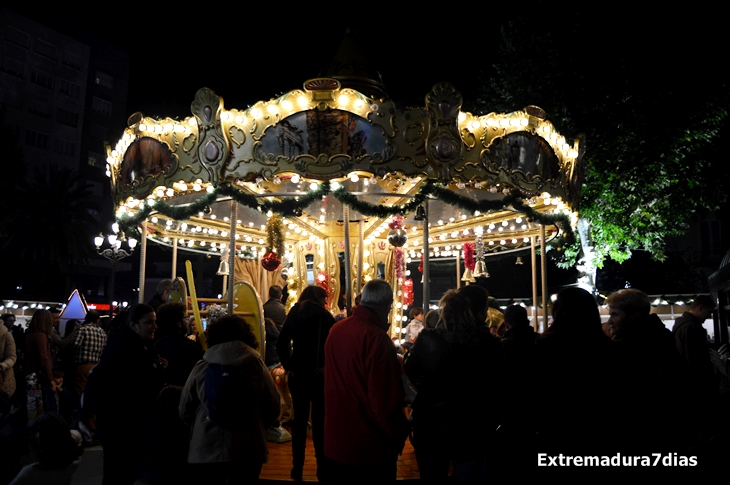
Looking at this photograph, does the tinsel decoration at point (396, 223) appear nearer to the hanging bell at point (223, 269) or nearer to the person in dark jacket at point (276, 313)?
the person in dark jacket at point (276, 313)

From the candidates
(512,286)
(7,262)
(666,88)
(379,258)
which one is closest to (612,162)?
(666,88)

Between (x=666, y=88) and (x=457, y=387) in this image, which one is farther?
(x=666, y=88)

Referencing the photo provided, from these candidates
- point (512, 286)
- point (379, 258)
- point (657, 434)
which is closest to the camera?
point (657, 434)

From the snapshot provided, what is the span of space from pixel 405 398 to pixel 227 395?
1304 millimetres

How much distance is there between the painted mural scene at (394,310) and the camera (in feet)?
11.9

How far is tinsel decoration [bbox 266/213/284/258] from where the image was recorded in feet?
34.7

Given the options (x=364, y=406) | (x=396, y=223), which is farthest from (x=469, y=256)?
(x=364, y=406)

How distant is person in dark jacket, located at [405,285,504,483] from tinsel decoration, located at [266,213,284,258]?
6886 mm

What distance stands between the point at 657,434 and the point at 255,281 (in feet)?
39.0

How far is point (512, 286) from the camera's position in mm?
27625

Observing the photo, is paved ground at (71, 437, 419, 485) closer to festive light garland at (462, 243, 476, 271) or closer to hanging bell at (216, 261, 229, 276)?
hanging bell at (216, 261, 229, 276)

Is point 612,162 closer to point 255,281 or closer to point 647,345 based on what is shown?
point 255,281

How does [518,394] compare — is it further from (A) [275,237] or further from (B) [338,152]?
(A) [275,237]

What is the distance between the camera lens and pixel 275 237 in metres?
10.6
